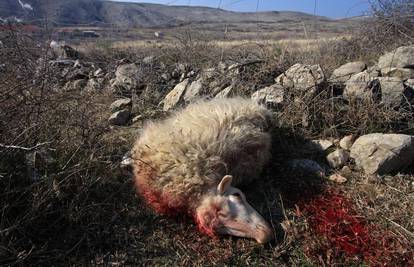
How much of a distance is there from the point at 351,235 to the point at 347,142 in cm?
148

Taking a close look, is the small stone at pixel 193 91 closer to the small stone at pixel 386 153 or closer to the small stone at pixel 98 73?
the small stone at pixel 386 153

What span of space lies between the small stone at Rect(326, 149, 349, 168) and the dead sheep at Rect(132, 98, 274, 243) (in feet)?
2.22

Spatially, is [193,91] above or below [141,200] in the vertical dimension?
above

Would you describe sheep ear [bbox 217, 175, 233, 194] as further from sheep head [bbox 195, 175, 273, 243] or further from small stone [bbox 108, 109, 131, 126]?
small stone [bbox 108, 109, 131, 126]

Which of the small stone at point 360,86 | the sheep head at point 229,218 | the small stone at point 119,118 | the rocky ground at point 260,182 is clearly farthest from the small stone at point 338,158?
the small stone at point 119,118

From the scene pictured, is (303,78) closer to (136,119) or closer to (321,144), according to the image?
(321,144)

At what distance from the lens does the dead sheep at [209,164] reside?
3.44 metres

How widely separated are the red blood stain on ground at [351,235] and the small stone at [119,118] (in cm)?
287

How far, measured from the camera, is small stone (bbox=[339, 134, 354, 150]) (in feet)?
15.2

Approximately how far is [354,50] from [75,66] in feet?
17.8

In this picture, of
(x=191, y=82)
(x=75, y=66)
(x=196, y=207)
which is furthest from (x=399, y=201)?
(x=75, y=66)

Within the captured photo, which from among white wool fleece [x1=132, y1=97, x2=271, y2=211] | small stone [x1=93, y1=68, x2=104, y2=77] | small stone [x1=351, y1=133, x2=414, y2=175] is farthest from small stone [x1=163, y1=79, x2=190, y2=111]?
small stone [x1=351, y1=133, x2=414, y2=175]

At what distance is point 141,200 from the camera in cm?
393

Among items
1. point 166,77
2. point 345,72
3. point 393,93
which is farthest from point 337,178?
point 166,77
